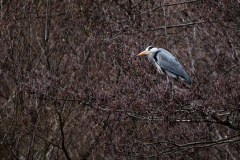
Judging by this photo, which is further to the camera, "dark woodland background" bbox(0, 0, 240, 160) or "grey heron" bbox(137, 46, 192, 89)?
"grey heron" bbox(137, 46, 192, 89)

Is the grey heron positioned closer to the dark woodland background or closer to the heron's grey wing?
the heron's grey wing

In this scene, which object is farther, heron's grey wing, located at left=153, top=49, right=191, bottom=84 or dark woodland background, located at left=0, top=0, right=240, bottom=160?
heron's grey wing, located at left=153, top=49, right=191, bottom=84

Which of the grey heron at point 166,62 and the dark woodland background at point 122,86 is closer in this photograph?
the dark woodland background at point 122,86

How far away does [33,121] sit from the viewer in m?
6.59

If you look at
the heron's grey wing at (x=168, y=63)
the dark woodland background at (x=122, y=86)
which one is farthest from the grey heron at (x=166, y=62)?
A: the dark woodland background at (x=122, y=86)

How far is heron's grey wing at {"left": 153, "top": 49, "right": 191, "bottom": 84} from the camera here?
21.2 feet

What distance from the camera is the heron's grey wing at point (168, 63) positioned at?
6.46m

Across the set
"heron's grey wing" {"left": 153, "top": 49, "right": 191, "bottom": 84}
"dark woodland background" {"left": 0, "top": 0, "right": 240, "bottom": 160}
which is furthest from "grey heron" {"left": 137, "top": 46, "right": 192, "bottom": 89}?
"dark woodland background" {"left": 0, "top": 0, "right": 240, "bottom": 160}

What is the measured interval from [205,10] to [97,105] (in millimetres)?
2935

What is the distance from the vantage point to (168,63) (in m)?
6.66

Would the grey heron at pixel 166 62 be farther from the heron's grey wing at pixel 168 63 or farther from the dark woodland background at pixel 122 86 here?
the dark woodland background at pixel 122 86

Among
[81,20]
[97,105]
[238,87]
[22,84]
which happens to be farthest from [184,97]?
[81,20]

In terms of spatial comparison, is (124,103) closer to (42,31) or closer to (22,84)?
(22,84)

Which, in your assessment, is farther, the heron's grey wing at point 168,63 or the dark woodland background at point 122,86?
→ the heron's grey wing at point 168,63
